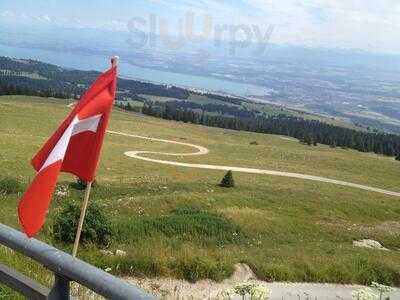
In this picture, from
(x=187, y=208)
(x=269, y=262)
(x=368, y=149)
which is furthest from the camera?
(x=368, y=149)

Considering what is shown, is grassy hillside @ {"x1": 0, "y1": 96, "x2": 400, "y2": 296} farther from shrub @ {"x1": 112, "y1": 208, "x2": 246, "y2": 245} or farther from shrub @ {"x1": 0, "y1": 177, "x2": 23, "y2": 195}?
shrub @ {"x1": 0, "y1": 177, "x2": 23, "y2": 195}

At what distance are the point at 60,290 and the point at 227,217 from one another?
25.4 meters

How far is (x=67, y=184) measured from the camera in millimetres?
38125

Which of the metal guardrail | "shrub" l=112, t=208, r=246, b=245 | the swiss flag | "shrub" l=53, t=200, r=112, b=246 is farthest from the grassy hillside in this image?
the metal guardrail

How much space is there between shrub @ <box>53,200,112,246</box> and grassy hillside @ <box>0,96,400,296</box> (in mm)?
465

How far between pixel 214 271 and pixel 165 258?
5.03ft

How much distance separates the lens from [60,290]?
191 inches

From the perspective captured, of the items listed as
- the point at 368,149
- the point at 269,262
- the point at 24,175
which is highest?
the point at 269,262

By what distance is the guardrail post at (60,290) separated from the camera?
485 centimetres

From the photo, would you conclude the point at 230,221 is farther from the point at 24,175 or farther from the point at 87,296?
the point at 87,296

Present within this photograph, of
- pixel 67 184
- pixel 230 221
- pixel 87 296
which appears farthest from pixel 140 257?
pixel 67 184

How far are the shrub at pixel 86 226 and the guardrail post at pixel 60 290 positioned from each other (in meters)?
13.3

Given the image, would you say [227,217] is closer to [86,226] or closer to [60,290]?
[86,226]

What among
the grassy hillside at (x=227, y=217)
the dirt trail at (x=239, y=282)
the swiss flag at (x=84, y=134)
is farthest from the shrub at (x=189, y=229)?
the swiss flag at (x=84, y=134)
